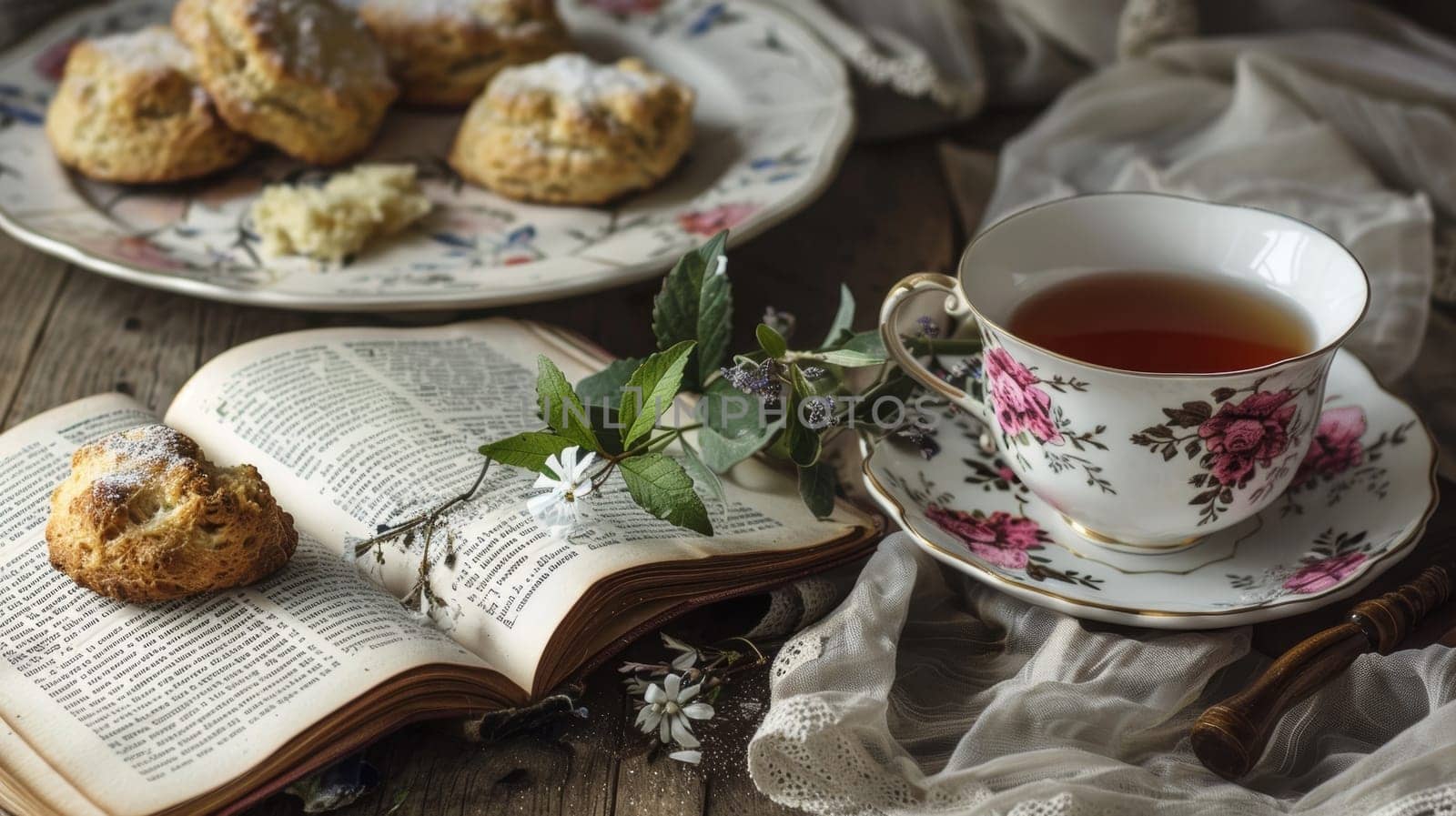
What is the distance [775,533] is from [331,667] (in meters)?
0.43

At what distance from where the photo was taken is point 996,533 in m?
1.31

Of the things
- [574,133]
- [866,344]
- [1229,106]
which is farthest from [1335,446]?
[574,133]

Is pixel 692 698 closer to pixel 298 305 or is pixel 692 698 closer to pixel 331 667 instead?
pixel 331 667

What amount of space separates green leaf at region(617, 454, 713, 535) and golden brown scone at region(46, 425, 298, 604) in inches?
12.8

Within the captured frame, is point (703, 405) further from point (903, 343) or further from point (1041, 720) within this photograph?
point (1041, 720)

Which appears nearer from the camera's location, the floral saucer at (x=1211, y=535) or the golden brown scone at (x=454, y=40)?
the floral saucer at (x=1211, y=535)

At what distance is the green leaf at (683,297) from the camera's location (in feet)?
4.35

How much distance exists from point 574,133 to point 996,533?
90cm

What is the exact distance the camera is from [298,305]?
163 centimetres

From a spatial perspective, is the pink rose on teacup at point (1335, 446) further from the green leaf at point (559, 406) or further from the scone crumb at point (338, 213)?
the scone crumb at point (338, 213)

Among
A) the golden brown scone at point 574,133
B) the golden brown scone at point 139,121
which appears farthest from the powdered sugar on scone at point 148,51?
the golden brown scone at point 574,133

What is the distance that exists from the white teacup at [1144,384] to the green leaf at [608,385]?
0.87 ft

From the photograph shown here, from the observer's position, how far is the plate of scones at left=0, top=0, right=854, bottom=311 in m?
1.76

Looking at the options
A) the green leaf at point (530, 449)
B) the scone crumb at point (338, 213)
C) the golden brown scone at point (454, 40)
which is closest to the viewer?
the green leaf at point (530, 449)
